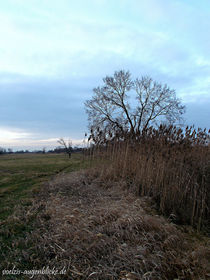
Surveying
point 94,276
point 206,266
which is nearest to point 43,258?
point 94,276

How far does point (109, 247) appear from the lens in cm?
189

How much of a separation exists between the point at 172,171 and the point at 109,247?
2230 mm

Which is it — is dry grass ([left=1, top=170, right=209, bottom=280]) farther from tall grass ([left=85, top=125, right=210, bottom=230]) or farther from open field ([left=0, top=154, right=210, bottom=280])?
tall grass ([left=85, top=125, right=210, bottom=230])

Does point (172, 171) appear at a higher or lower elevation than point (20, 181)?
higher

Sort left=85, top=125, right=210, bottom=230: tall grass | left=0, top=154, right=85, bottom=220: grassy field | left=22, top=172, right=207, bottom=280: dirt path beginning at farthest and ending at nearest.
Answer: left=0, top=154, right=85, bottom=220: grassy field < left=85, top=125, right=210, bottom=230: tall grass < left=22, top=172, right=207, bottom=280: dirt path

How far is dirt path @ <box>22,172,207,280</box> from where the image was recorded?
1.59m

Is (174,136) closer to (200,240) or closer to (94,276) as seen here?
(200,240)

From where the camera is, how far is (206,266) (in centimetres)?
166

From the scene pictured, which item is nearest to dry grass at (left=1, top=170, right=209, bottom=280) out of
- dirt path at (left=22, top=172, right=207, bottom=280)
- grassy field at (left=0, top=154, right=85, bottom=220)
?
dirt path at (left=22, top=172, right=207, bottom=280)

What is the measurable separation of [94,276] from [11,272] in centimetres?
85

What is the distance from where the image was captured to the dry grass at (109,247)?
160 cm

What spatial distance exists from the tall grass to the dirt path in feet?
2.89

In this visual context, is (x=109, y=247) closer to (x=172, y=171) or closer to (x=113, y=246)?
(x=113, y=246)

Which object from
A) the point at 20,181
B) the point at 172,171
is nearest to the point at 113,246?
the point at 172,171
